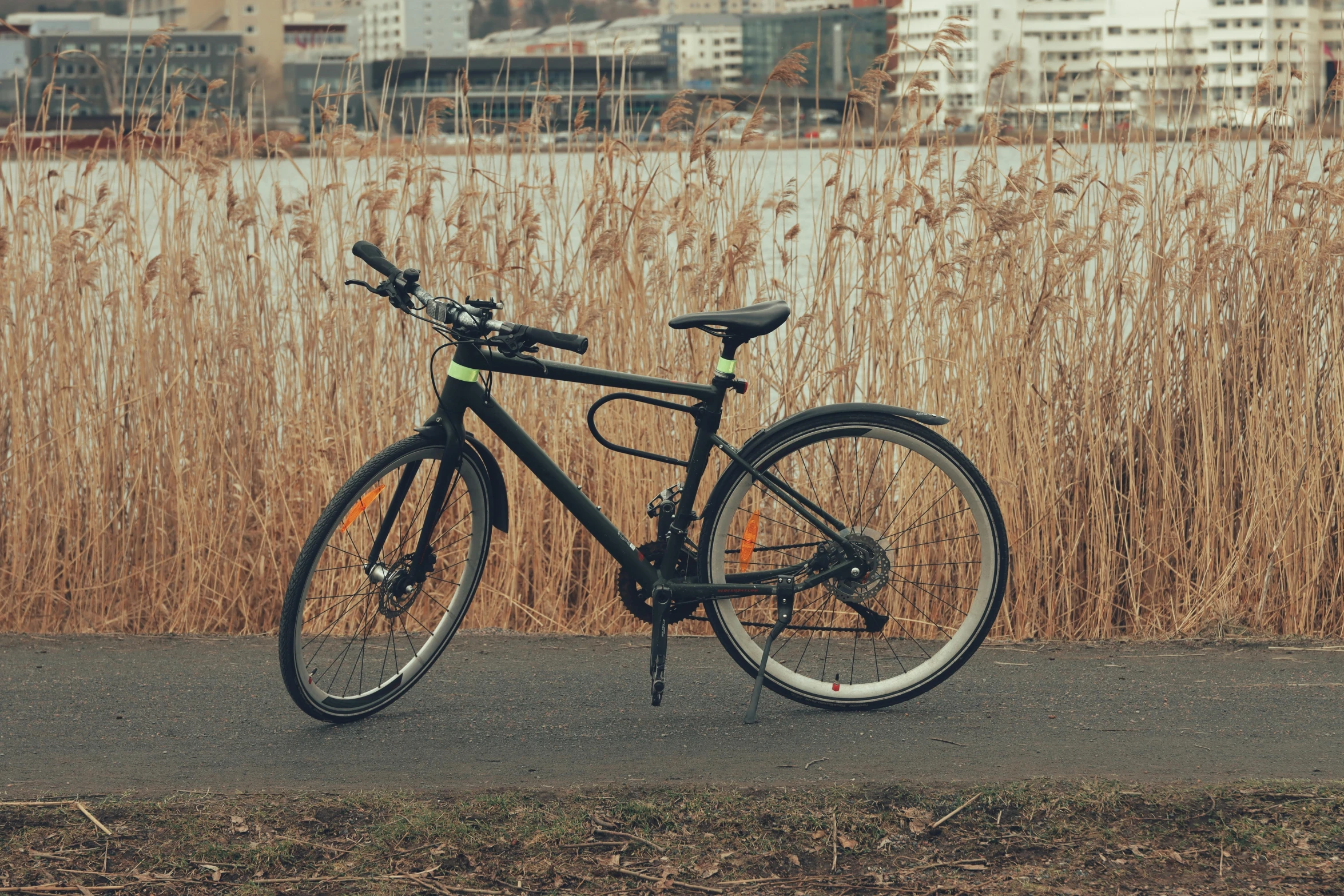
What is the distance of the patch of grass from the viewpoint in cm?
268

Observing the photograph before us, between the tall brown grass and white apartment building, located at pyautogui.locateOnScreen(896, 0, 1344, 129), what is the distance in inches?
7.0

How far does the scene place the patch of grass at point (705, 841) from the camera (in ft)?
8.79

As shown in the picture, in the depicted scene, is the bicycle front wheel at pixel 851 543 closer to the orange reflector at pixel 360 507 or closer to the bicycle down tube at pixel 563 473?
the bicycle down tube at pixel 563 473

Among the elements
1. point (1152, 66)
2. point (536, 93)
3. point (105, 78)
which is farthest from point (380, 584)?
point (1152, 66)

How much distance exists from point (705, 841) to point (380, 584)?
3.64ft

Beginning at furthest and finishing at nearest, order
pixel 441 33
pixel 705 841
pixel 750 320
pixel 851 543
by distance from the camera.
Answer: pixel 441 33
pixel 851 543
pixel 750 320
pixel 705 841

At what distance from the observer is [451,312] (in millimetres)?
3305

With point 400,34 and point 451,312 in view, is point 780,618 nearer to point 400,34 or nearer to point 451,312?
point 451,312

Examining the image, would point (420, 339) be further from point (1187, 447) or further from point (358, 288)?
point (1187, 447)

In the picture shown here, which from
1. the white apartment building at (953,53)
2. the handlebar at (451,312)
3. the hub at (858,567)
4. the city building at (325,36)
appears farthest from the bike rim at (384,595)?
the city building at (325,36)

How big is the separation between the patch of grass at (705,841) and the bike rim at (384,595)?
0.54m

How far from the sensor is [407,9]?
448 inches

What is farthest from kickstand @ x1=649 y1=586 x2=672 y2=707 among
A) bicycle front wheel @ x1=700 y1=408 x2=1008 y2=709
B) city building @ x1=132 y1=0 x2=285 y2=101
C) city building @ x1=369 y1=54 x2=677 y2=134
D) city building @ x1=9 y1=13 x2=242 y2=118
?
city building @ x1=132 y1=0 x2=285 y2=101

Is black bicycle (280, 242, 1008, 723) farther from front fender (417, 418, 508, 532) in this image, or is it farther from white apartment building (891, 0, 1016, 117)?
white apartment building (891, 0, 1016, 117)
